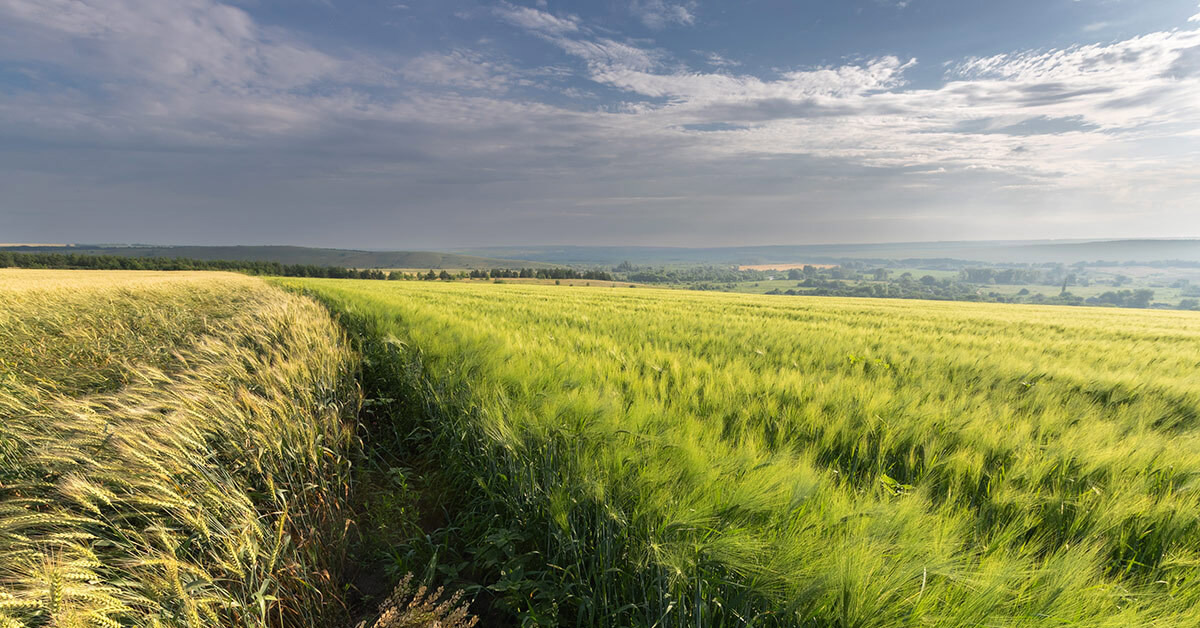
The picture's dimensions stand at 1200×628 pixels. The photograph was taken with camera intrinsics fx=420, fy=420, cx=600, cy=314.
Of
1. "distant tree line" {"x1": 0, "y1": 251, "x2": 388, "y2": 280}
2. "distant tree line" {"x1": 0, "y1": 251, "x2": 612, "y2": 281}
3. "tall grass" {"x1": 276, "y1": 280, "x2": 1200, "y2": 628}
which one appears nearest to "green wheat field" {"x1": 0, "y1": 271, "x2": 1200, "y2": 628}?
"tall grass" {"x1": 276, "y1": 280, "x2": 1200, "y2": 628}

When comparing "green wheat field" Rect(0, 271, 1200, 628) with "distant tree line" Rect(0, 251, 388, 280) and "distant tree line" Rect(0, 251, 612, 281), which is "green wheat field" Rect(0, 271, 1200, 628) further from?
"distant tree line" Rect(0, 251, 388, 280)

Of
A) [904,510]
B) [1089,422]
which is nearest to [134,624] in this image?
[904,510]

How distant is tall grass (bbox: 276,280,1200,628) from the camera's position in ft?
3.84

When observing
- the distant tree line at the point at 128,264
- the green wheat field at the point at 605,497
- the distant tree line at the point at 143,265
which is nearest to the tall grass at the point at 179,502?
the green wheat field at the point at 605,497

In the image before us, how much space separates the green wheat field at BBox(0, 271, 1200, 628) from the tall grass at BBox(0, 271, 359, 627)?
0.05 feet

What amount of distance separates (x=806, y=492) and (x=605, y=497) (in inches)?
28.5

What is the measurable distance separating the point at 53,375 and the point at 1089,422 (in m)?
7.79

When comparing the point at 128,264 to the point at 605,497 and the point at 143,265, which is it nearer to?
the point at 143,265

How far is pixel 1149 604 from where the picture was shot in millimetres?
1271

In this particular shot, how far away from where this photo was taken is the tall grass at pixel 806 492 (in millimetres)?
1172

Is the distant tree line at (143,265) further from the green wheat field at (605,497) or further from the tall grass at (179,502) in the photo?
the green wheat field at (605,497)

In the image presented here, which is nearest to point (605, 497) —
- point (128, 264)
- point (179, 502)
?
point (179, 502)

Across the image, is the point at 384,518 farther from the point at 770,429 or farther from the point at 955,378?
the point at 955,378

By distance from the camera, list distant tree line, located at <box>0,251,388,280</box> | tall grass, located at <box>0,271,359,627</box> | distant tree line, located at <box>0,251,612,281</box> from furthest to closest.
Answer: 1. distant tree line, located at <box>0,251,612,281</box>
2. distant tree line, located at <box>0,251,388,280</box>
3. tall grass, located at <box>0,271,359,627</box>
